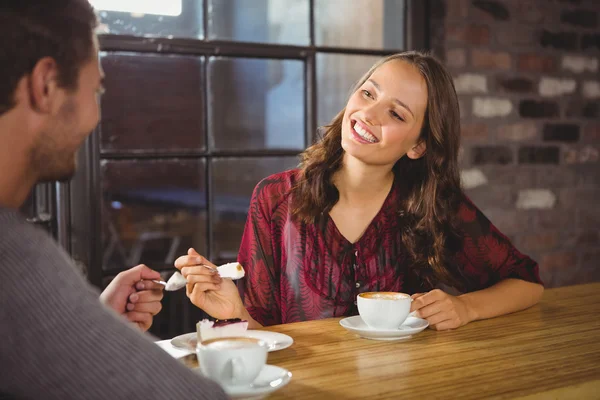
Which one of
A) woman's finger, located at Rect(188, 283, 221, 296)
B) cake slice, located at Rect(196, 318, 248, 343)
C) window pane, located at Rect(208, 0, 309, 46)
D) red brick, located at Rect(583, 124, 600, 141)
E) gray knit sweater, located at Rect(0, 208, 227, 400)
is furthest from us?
red brick, located at Rect(583, 124, 600, 141)

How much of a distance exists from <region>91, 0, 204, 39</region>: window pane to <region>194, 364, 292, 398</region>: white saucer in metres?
1.52

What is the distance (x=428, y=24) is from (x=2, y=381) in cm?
236

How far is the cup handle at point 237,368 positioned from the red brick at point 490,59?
2.20 meters

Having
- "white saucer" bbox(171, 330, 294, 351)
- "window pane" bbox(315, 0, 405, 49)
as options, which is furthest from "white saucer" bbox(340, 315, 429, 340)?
"window pane" bbox(315, 0, 405, 49)

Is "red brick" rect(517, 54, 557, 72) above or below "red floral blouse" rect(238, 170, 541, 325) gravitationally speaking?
above

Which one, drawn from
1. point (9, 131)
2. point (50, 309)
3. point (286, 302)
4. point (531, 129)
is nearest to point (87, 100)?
point (9, 131)

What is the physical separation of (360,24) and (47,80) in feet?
6.66

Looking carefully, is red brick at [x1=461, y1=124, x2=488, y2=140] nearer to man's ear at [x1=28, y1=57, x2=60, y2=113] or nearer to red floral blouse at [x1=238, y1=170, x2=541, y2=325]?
red floral blouse at [x1=238, y1=170, x2=541, y2=325]

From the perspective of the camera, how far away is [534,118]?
10.1 feet

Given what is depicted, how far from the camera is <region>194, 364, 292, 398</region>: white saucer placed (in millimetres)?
1008

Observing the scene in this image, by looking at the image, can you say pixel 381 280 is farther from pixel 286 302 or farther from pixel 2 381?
pixel 2 381

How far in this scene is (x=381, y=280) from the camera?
1.89m

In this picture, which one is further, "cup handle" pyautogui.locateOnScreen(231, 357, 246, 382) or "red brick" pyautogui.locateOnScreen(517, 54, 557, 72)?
"red brick" pyautogui.locateOnScreen(517, 54, 557, 72)

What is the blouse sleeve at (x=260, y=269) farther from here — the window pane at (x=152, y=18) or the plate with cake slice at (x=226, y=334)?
the window pane at (x=152, y=18)
